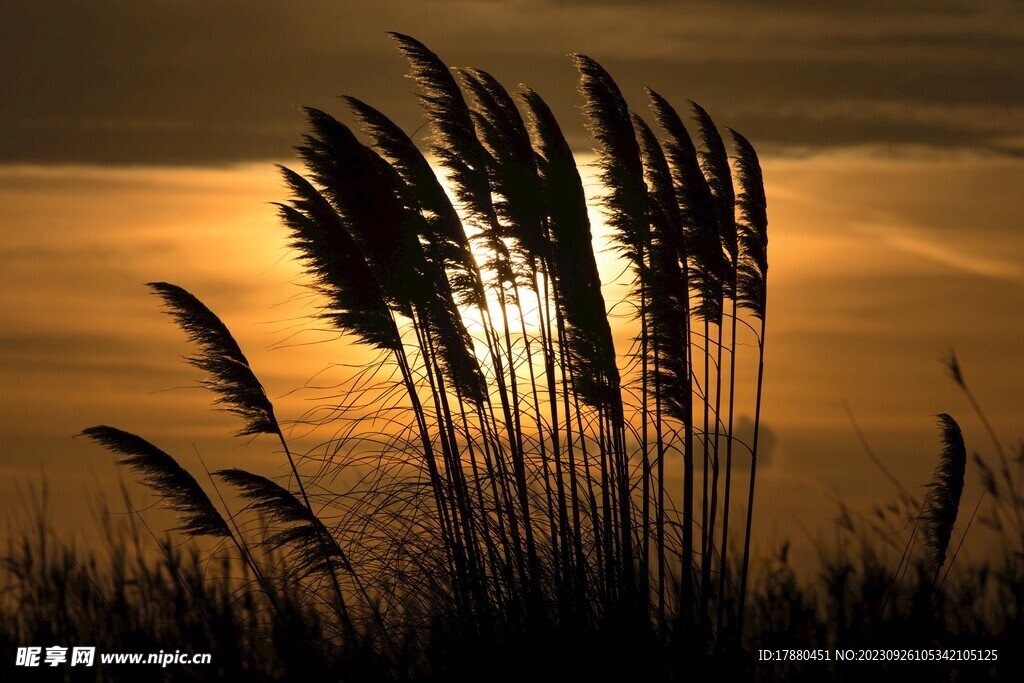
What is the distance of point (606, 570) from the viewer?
18.1 ft

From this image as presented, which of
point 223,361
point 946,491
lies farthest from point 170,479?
point 946,491

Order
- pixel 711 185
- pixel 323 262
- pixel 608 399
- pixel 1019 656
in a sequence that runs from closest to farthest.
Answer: pixel 1019 656 → pixel 323 262 → pixel 608 399 → pixel 711 185

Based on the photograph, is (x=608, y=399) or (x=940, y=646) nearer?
(x=940, y=646)

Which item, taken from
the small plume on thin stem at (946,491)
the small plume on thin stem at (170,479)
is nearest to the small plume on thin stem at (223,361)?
the small plume on thin stem at (170,479)

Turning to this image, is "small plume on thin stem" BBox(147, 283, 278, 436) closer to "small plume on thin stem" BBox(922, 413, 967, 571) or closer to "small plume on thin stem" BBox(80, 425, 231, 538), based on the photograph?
"small plume on thin stem" BBox(80, 425, 231, 538)

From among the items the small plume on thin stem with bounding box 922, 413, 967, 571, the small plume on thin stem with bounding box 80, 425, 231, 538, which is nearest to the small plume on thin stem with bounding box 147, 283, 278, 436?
the small plume on thin stem with bounding box 80, 425, 231, 538

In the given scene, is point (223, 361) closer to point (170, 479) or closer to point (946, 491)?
point (170, 479)

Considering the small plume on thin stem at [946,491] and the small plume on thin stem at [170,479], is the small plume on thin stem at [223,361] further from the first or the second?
the small plume on thin stem at [946,491]

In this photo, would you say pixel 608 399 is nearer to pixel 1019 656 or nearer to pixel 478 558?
pixel 478 558

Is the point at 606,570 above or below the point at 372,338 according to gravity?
below

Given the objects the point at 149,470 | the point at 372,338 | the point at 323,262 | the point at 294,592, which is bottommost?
the point at 294,592

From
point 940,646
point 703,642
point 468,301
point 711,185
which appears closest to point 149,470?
point 468,301

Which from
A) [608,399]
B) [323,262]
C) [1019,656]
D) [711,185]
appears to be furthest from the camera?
[711,185]

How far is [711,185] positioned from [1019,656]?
8.81ft
